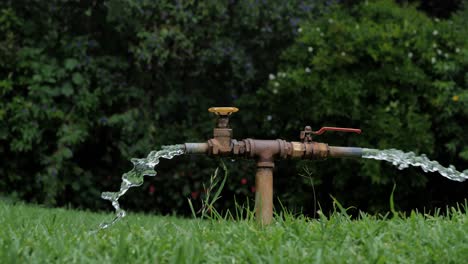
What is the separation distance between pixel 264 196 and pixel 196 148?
0.34m

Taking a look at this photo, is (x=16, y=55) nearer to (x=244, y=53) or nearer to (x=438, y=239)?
(x=244, y=53)

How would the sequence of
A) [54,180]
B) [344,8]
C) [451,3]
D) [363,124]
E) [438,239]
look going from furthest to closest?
[451,3]
[344,8]
[54,180]
[363,124]
[438,239]

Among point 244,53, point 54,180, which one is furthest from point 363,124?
point 54,180

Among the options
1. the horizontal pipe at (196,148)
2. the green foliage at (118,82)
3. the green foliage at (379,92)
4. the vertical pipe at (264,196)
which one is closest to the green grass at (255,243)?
the vertical pipe at (264,196)

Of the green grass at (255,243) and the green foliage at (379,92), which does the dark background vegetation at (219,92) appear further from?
the green grass at (255,243)

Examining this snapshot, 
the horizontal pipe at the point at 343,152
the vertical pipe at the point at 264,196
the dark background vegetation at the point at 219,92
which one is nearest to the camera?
the vertical pipe at the point at 264,196

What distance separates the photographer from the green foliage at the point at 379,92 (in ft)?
19.9

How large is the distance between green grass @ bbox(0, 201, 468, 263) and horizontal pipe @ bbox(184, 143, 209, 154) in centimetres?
29

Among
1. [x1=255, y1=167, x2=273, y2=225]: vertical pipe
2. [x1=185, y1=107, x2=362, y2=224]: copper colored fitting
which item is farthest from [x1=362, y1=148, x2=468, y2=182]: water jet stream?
[x1=255, y1=167, x2=273, y2=225]: vertical pipe

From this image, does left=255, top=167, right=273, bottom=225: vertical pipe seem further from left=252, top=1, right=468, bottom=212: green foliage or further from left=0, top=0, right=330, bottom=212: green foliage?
left=0, top=0, right=330, bottom=212: green foliage

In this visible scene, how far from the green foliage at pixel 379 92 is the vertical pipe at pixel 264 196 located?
3067 millimetres

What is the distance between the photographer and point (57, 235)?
2.69m

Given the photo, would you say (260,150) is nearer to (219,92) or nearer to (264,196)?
(264,196)

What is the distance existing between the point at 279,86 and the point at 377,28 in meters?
0.98
